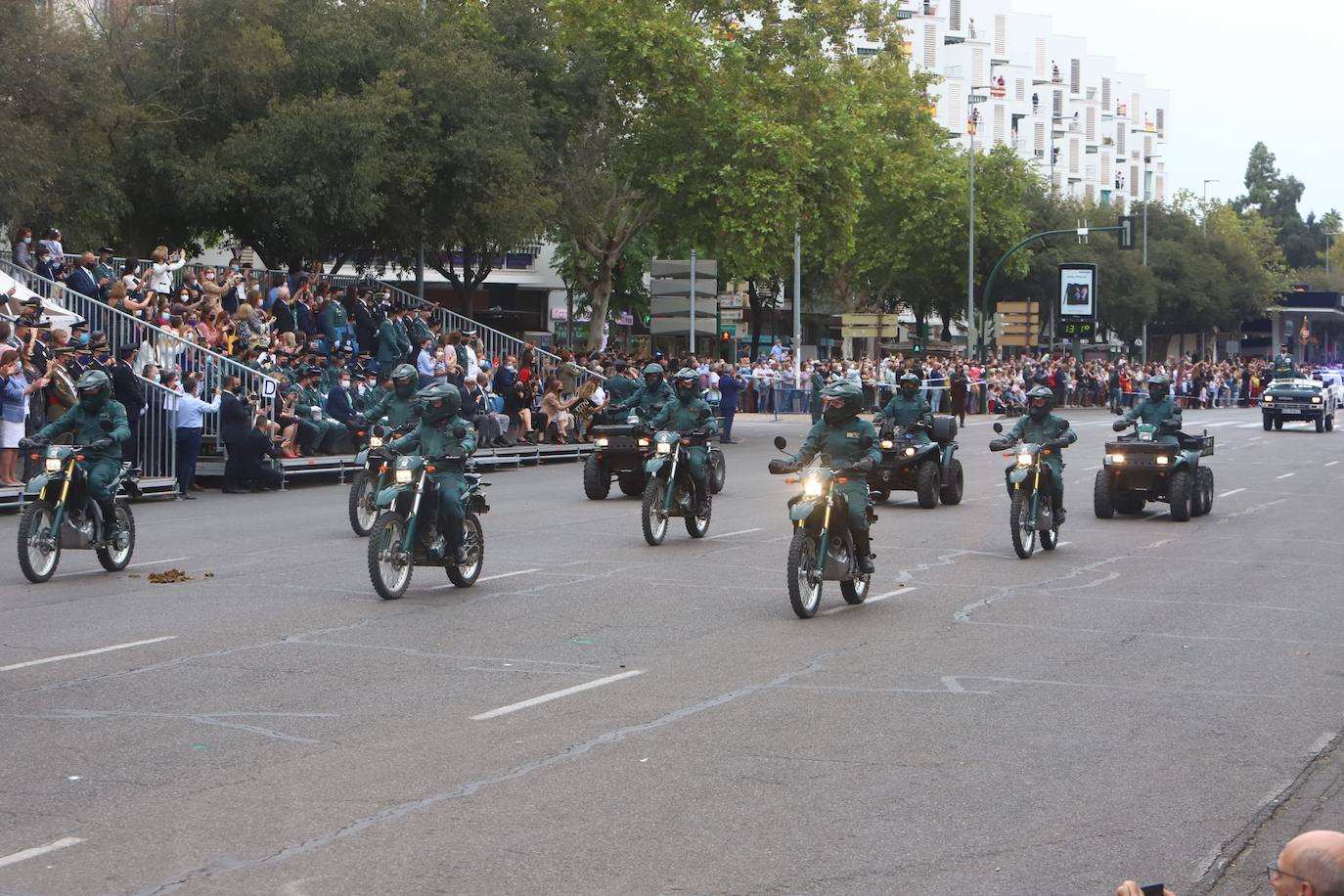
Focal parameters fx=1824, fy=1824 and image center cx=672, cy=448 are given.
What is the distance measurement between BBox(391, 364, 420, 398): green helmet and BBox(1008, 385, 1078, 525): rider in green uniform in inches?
240

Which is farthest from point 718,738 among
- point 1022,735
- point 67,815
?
point 67,815

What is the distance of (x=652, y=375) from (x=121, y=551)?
7336mm

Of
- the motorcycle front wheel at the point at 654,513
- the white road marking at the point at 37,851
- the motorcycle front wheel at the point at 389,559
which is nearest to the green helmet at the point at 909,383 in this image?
the motorcycle front wheel at the point at 654,513

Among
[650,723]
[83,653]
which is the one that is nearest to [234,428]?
[83,653]

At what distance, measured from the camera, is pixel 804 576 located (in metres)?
13.4

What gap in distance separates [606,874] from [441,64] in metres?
31.1

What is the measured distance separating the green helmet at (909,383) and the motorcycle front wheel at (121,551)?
1042cm

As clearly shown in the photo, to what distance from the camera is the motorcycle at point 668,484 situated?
18.2m

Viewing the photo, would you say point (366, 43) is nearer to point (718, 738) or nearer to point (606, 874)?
point (718, 738)

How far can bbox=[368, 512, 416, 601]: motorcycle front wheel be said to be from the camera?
1391 cm

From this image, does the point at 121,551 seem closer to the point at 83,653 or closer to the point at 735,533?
the point at 83,653

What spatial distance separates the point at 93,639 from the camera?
12.1 m

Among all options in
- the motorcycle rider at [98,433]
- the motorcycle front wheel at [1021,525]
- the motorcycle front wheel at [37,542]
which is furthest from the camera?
the motorcycle front wheel at [1021,525]

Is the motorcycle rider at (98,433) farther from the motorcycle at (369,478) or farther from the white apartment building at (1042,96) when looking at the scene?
the white apartment building at (1042,96)
